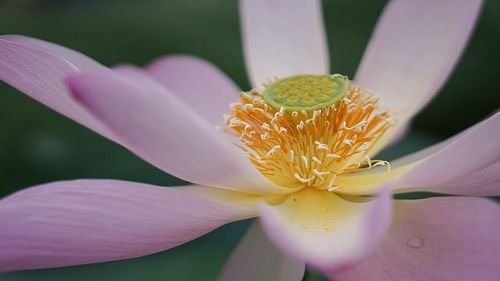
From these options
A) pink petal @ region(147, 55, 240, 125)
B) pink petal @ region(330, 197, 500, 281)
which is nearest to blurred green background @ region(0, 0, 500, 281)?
pink petal @ region(147, 55, 240, 125)

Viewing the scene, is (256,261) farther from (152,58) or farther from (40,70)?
(152,58)

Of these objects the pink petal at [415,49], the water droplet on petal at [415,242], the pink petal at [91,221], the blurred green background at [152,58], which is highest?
the pink petal at [91,221]

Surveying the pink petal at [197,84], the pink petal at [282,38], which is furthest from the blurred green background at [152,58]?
the pink petal at [282,38]

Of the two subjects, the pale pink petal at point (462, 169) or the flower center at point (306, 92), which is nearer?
the pale pink petal at point (462, 169)

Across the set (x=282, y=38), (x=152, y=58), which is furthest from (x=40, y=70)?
(x=152, y=58)

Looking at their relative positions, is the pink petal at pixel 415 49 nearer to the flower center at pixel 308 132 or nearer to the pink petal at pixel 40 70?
the flower center at pixel 308 132

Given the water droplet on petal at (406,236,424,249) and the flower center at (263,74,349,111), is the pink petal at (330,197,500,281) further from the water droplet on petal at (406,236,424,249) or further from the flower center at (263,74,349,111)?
the flower center at (263,74,349,111)
